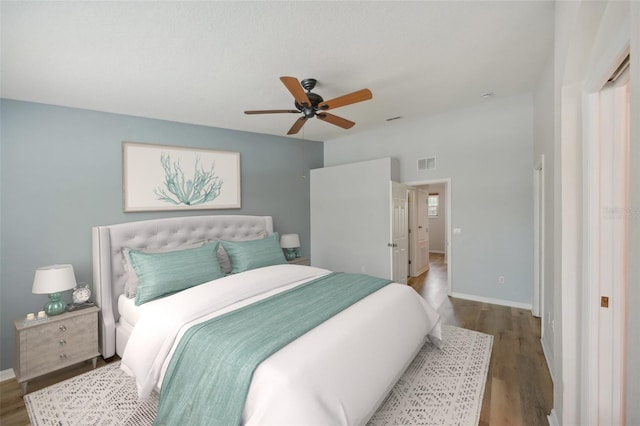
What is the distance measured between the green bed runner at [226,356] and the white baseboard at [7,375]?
79.5 inches

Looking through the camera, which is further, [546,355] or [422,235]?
[422,235]

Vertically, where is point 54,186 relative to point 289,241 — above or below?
above

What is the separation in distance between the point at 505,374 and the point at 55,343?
3912 mm

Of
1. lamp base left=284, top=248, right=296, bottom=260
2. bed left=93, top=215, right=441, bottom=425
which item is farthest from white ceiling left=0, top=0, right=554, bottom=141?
lamp base left=284, top=248, right=296, bottom=260

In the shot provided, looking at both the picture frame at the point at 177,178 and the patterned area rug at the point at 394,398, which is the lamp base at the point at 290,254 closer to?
the picture frame at the point at 177,178

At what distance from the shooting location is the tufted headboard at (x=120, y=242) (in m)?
2.76

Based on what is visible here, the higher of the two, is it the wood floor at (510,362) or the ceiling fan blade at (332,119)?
the ceiling fan blade at (332,119)

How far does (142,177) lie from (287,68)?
2184 mm

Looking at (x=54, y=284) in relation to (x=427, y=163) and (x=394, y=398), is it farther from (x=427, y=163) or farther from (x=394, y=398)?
(x=427, y=163)

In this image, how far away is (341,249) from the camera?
4.99m

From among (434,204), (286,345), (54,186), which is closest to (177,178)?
(54,186)

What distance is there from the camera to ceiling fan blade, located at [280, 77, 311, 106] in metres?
2.04

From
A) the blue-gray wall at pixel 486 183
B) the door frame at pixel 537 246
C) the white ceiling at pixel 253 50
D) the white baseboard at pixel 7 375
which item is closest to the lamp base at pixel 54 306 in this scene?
the white baseboard at pixel 7 375

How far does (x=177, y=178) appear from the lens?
11.6ft
